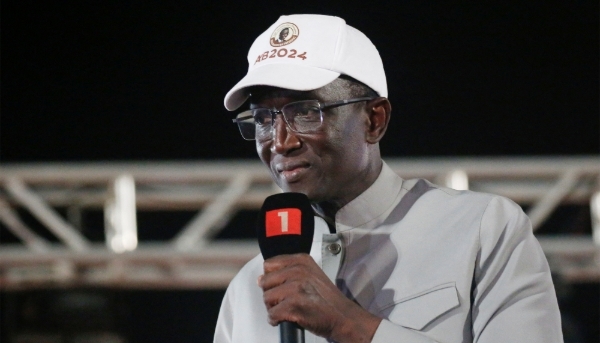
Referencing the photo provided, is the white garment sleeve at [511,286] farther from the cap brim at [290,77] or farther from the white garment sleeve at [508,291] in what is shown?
the cap brim at [290,77]

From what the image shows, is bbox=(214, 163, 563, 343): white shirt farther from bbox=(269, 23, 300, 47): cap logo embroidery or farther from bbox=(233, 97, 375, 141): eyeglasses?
bbox=(269, 23, 300, 47): cap logo embroidery

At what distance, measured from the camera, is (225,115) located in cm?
572

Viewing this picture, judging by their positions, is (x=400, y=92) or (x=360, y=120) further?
(x=400, y=92)

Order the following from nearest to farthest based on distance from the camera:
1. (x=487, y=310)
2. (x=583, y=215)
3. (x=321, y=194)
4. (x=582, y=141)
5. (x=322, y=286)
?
(x=322, y=286) < (x=487, y=310) < (x=321, y=194) < (x=583, y=215) < (x=582, y=141)

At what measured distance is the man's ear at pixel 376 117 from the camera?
1829 millimetres

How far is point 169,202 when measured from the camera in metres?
5.16

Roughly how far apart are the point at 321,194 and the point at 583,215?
412 cm

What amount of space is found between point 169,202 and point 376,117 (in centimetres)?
347

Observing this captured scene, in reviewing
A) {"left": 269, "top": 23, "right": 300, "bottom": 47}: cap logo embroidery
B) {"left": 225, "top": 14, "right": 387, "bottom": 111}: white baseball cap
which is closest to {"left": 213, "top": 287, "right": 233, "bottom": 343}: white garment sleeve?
{"left": 225, "top": 14, "right": 387, "bottom": 111}: white baseball cap

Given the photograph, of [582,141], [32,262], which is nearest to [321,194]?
[32,262]

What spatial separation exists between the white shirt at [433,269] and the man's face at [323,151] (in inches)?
2.7

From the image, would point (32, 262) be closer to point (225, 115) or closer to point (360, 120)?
point (225, 115)

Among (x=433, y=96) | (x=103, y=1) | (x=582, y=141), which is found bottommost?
(x=582, y=141)

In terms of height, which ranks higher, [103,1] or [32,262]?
[103,1]
